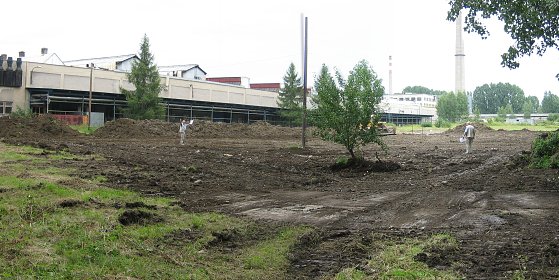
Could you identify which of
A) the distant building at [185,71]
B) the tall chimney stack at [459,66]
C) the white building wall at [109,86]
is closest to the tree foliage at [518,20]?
the white building wall at [109,86]

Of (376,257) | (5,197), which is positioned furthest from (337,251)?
(5,197)

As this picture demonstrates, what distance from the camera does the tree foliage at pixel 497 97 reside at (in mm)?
186000

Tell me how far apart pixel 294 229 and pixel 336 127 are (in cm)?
1133

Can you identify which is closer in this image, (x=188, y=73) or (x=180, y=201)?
(x=180, y=201)

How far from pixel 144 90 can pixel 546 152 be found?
44500 millimetres

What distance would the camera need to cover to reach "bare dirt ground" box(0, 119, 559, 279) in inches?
287

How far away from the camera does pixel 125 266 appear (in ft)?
21.7

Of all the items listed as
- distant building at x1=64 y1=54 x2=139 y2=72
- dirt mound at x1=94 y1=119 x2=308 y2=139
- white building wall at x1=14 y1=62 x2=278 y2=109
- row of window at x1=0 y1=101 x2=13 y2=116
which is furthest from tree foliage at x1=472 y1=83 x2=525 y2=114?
row of window at x1=0 y1=101 x2=13 y2=116

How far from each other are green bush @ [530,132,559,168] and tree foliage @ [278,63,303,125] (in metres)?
51.4

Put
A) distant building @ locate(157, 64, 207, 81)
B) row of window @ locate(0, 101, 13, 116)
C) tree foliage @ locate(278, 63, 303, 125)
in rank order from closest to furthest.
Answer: row of window @ locate(0, 101, 13, 116)
tree foliage @ locate(278, 63, 303, 125)
distant building @ locate(157, 64, 207, 81)

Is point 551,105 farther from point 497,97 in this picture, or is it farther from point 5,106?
point 5,106

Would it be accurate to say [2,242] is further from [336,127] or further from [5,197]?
[336,127]

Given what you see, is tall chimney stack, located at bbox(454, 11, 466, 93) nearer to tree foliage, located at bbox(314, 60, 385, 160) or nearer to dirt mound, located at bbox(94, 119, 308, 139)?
dirt mound, located at bbox(94, 119, 308, 139)

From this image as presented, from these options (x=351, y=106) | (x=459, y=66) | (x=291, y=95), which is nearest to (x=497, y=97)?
(x=459, y=66)
